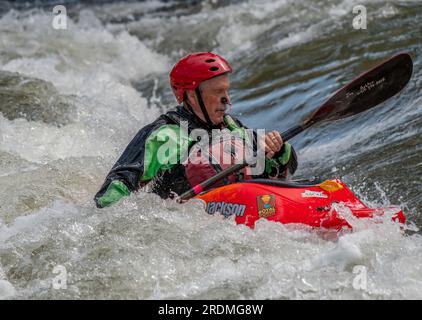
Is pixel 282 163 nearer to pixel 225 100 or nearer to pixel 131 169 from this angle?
pixel 225 100

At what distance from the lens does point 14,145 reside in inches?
272

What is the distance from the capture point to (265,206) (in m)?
4.55

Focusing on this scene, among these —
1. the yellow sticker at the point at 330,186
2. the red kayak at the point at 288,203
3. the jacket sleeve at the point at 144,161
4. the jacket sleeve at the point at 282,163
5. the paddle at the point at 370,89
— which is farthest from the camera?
the paddle at the point at 370,89

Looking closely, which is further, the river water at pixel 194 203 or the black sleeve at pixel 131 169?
the black sleeve at pixel 131 169

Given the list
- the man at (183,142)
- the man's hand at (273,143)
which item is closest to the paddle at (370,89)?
the man at (183,142)

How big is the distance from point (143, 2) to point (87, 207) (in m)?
12.7

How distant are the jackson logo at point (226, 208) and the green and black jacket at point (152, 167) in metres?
0.24

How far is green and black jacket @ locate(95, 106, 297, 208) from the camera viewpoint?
15.6 feet

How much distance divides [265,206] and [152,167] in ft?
2.21

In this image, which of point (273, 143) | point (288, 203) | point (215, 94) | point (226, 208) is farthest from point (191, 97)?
point (288, 203)

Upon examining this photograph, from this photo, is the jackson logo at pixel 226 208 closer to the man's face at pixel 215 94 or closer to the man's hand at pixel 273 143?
the man's hand at pixel 273 143

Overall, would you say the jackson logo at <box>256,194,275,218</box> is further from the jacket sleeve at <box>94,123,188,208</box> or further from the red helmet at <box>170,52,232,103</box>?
the red helmet at <box>170,52,232,103</box>

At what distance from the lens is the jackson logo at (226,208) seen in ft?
15.0

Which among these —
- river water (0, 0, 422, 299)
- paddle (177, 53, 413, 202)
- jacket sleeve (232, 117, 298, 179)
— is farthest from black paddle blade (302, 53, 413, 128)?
river water (0, 0, 422, 299)
